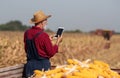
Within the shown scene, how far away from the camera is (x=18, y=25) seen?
4065 inches

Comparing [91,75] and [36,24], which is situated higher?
[36,24]

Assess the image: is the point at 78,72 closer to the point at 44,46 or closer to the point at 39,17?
the point at 44,46

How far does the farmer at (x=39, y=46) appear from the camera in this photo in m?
7.01

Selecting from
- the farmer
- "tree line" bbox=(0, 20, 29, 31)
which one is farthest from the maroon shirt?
"tree line" bbox=(0, 20, 29, 31)

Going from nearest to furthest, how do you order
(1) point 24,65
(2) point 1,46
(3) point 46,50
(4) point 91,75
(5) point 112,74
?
(4) point 91,75 < (5) point 112,74 < (3) point 46,50 < (1) point 24,65 < (2) point 1,46

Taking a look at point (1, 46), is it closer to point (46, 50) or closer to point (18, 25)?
point (46, 50)

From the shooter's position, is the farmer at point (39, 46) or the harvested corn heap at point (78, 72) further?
the farmer at point (39, 46)

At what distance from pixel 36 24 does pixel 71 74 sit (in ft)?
7.11

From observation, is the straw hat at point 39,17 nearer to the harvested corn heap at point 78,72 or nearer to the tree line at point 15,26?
the harvested corn heap at point 78,72

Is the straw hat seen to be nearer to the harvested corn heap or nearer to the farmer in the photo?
the farmer

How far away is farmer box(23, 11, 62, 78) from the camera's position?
7.01 m

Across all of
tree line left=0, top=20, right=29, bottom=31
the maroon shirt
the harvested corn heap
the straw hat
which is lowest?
tree line left=0, top=20, right=29, bottom=31

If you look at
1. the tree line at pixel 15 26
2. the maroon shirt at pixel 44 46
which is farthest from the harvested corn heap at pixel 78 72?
the tree line at pixel 15 26

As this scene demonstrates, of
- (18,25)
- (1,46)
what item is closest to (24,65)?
(1,46)
